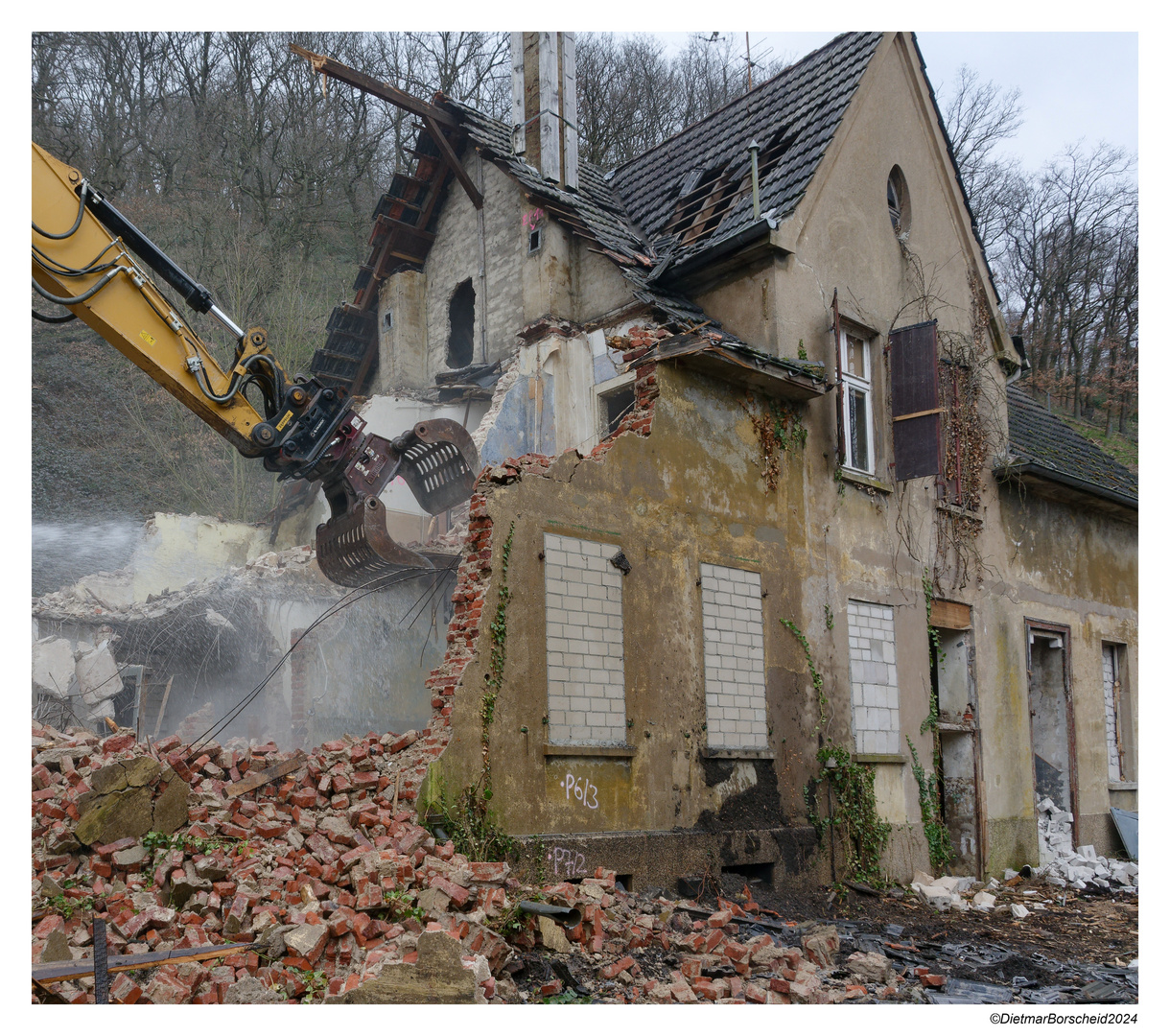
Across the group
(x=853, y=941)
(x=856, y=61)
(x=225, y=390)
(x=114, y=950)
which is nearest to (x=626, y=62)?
(x=856, y=61)

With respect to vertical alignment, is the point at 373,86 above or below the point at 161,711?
above

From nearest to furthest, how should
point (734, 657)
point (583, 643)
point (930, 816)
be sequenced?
point (583, 643) → point (734, 657) → point (930, 816)

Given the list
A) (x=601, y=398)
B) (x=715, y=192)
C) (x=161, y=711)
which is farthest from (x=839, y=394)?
(x=161, y=711)

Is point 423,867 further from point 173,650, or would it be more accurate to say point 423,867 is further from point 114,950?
point 173,650

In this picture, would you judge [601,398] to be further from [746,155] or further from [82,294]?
[82,294]

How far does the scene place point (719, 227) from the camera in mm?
13156

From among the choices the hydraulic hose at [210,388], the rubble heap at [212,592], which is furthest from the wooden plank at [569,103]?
the hydraulic hose at [210,388]

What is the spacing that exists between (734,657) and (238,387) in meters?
5.55

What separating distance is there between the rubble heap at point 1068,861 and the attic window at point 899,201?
28.1ft

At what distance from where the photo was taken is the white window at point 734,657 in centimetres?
1058

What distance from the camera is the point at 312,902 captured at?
697 cm

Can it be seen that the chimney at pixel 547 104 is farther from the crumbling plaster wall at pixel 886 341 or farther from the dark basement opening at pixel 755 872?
the dark basement opening at pixel 755 872

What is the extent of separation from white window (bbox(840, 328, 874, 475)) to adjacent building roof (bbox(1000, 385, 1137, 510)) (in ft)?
9.64

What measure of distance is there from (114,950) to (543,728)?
12.2 feet
